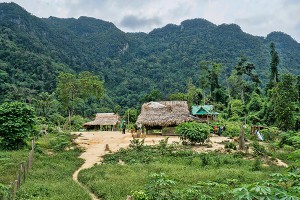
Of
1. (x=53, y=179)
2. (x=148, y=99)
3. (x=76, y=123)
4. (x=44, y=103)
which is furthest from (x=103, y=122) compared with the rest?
(x=53, y=179)

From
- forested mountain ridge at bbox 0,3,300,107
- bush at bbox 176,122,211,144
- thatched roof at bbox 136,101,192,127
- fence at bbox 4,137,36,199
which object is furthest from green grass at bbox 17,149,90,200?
forested mountain ridge at bbox 0,3,300,107

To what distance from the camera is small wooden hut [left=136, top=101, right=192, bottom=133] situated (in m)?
33.9

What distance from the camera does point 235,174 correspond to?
46.8ft

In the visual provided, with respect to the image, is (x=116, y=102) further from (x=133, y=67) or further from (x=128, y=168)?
(x=128, y=168)

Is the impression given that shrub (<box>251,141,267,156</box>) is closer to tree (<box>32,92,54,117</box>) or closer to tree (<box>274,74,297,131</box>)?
tree (<box>274,74,297,131</box>)

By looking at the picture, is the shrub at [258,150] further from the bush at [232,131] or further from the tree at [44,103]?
the tree at [44,103]

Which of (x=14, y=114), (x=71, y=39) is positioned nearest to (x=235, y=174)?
(x=14, y=114)

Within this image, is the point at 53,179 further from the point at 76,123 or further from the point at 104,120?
the point at 76,123

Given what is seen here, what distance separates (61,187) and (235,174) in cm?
739

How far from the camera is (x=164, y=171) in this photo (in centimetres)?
1510

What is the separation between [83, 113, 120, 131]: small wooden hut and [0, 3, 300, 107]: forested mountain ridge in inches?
643

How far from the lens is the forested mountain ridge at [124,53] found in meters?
75.0

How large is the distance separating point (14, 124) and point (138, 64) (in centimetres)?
10463

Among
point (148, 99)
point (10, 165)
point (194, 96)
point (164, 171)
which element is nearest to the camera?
point (10, 165)
